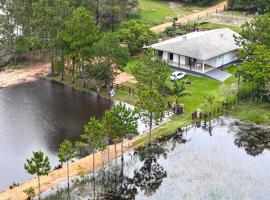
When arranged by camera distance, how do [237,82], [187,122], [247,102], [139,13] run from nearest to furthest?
[187,122] → [247,102] → [237,82] → [139,13]

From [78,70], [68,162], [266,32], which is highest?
[266,32]

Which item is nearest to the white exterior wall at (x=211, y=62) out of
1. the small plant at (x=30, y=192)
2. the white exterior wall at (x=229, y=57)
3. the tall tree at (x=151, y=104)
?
the white exterior wall at (x=229, y=57)

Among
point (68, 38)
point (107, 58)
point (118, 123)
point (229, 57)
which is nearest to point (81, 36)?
point (68, 38)

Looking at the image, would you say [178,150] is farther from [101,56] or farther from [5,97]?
[5,97]

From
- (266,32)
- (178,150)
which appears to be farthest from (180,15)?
(178,150)

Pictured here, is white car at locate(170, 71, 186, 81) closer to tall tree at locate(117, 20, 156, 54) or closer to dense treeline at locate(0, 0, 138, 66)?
tall tree at locate(117, 20, 156, 54)

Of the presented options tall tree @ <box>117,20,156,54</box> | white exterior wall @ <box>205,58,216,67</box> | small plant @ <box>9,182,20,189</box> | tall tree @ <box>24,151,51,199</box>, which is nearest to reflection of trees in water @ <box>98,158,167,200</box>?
tall tree @ <box>24,151,51,199</box>
